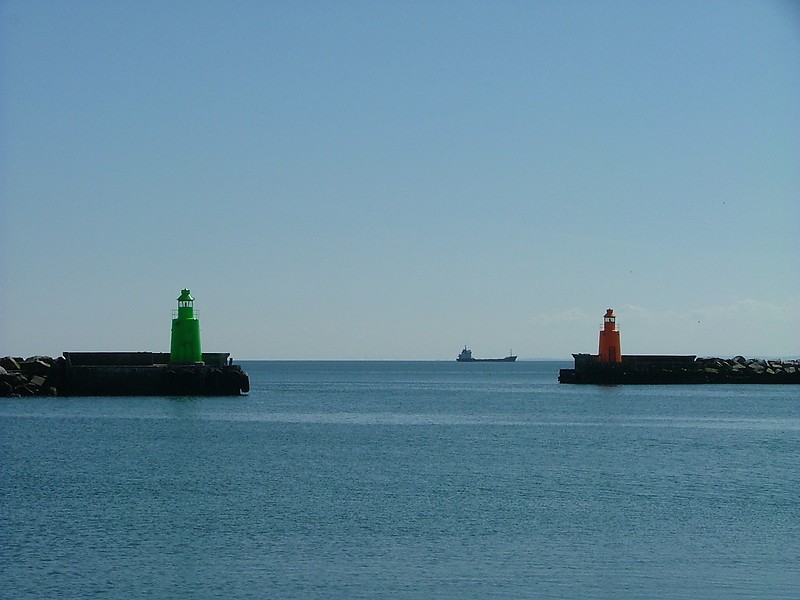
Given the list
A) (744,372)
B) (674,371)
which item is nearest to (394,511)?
(674,371)

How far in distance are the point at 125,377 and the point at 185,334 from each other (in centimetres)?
452

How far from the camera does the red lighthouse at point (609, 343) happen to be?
255 feet

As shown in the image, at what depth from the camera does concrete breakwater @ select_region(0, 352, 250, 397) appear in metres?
59.3

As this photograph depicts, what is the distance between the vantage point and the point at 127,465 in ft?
108

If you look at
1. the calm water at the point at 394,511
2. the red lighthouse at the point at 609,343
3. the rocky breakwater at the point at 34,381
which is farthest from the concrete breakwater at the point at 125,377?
the red lighthouse at the point at 609,343

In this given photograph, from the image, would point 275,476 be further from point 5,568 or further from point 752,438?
point 752,438

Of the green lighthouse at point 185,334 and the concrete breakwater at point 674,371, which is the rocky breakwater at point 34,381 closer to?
the green lighthouse at point 185,334

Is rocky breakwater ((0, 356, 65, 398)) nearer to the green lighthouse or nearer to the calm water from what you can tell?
the green lighthouse

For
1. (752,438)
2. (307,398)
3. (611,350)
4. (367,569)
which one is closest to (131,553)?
(367,569)

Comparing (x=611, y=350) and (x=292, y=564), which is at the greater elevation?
(x=611, y=350)

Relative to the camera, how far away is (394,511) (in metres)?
24.7

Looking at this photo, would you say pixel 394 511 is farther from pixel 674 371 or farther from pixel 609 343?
pixel 674 371

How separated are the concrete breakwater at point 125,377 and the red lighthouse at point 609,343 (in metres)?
26.4

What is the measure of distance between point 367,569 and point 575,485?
1101cm
